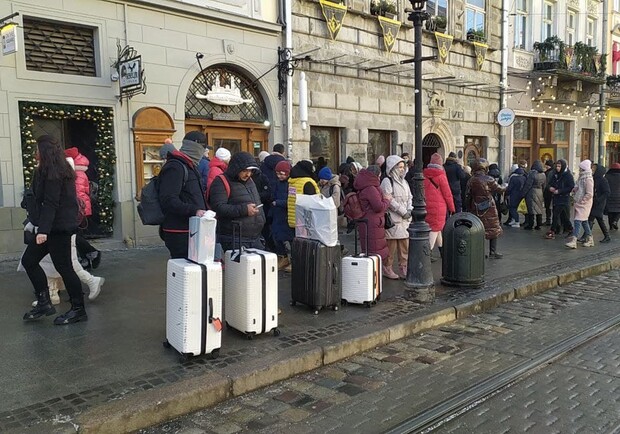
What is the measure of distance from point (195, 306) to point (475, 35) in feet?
56.5

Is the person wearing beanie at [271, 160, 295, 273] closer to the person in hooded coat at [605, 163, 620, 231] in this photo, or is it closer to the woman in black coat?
the woman in black coat

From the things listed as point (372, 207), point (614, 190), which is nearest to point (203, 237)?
point (372, 207)

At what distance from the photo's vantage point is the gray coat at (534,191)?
14.2 metres

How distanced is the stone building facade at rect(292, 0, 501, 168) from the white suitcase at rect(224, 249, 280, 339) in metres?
8.32

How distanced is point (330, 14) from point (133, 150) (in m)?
6.50

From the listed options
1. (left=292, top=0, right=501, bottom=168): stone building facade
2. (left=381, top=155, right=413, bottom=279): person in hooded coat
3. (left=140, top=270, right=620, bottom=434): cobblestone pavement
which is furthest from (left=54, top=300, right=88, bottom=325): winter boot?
(left=292, top=0, right=501, bottom=168): stone building facade

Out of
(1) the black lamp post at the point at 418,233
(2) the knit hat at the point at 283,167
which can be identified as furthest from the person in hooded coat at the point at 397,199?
(2) the knit hat at the point at 283,167

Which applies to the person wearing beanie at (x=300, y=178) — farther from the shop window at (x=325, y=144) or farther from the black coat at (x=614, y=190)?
the black coat at (x=614, y=190)

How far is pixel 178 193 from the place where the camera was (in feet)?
16.7

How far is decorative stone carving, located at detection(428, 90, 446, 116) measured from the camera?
17.2 meters

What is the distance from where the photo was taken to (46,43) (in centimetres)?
936

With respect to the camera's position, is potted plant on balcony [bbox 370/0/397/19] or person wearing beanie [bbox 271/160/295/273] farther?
potted plant on balcony [bbox 370/0/397/19]

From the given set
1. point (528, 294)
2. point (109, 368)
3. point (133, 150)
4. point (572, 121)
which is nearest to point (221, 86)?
point (133, 150)

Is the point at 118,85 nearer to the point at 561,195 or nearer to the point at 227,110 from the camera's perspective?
the point at 227,110
